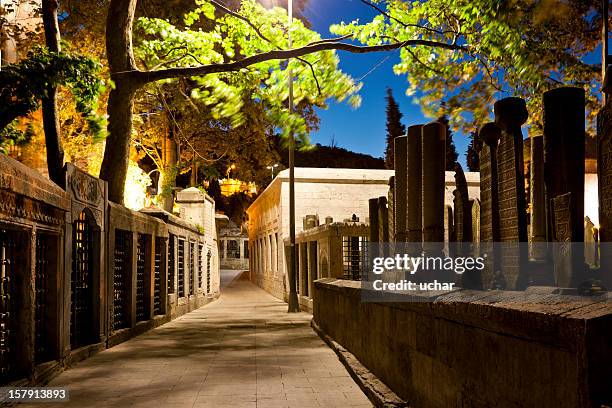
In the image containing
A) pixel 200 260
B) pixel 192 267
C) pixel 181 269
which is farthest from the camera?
pixel 200 260

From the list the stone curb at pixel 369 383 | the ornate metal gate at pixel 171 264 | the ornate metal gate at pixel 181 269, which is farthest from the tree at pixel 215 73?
the ornate metal gate at pixel 181 269

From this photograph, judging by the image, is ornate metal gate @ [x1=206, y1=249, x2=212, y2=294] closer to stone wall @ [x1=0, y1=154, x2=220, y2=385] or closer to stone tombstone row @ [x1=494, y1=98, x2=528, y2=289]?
stone wall @ [x1=0, y1=154, x2=220, y2=385]

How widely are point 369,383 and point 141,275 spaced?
29.5ft

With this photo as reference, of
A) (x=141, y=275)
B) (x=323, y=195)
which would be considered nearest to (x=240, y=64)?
(x=141, y=275)

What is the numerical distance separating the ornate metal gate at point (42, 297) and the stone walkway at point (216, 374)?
48cm

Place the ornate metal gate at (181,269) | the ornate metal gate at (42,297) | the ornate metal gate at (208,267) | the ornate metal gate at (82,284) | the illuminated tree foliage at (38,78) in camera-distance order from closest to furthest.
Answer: the ornate metal gate at (42,297), the illuminated tree foliage at (38,78), the ornate metal gate at (82,284), the ornate metal gate at (181,269), the ornate metal gate at (208,267)

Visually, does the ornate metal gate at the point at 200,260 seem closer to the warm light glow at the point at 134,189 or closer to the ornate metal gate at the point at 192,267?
the ornate metal gate at the point at 192,267

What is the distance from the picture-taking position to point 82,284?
1020 cm

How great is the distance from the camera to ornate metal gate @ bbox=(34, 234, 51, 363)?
7934 mm

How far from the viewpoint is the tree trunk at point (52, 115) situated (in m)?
10.4

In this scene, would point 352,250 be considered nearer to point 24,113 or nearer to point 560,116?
point 24,113

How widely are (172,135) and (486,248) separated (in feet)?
81.3

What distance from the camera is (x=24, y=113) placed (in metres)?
8.75

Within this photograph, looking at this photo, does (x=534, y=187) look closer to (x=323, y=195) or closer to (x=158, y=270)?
(x=158, y=270)
